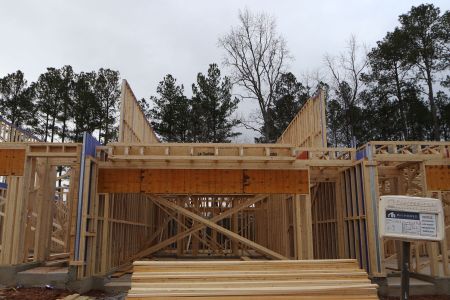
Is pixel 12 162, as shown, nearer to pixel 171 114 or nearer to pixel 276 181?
pixel 276 181

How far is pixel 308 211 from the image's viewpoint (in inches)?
501

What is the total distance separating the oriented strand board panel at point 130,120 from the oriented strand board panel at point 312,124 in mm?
6496

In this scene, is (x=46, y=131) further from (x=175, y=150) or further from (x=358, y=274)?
(x=358, y=274)

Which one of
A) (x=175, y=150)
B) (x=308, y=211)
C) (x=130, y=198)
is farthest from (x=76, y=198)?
(x=308, y=211)

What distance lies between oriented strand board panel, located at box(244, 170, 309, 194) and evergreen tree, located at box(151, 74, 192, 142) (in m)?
23.3

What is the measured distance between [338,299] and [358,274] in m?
0.75

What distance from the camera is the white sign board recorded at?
3.88 m

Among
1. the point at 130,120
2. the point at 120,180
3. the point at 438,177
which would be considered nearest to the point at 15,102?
the point at 130,120

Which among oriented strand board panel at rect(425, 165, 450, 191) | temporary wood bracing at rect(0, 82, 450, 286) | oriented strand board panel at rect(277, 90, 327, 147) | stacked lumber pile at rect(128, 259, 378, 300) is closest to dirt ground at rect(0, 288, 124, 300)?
temporary wood bracing at rect(0, 82, 450, 286)

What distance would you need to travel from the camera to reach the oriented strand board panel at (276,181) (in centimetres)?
1254

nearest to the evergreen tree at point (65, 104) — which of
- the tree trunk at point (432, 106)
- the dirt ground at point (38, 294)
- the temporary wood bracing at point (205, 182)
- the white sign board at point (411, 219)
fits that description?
the temporary wood bracing at point (205, 182)

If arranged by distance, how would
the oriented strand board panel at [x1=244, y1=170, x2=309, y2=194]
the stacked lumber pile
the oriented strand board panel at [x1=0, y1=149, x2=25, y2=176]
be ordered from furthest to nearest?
the oriented strand board panel at [x1=244, y1=170, x2=309, y2=194]
the oriented strand board panel at [x1=0, y1=149, x2=25, y2=176]
the stacked lumber pile

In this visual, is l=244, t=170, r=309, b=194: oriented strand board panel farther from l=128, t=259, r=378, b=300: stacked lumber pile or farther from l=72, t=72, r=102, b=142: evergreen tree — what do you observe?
l=72, t=72, r=102, b=142: evergreen tree

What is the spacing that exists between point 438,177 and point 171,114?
2603 centimetres
